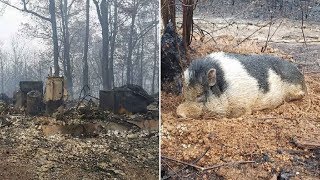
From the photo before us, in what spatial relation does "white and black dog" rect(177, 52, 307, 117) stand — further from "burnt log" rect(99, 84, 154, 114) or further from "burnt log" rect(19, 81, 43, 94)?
"burnt log" rect(19, 81, 43, 94)

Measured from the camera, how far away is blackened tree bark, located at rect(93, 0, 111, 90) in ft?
6.35

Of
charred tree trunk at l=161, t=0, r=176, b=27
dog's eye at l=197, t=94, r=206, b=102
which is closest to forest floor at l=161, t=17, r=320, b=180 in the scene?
dog's eye at l=197, t=94, r=206, b=102

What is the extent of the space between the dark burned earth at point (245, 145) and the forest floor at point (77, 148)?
34.0 inches

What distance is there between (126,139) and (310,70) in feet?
10.9

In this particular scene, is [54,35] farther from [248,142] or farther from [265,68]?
[265,68]

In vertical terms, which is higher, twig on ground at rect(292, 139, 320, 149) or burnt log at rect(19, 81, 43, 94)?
burnt log at rect(19, 81, 43, 94)

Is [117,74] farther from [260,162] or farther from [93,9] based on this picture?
[260,162]

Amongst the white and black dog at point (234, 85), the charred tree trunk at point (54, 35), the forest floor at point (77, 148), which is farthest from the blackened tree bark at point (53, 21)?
the white and black dog at point (234, 85)

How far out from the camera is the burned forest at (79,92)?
1.95m

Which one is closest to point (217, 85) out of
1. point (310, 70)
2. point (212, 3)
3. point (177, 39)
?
point (177, 39)

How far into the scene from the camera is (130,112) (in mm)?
1976

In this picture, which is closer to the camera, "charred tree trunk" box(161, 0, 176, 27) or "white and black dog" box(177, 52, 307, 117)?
"white and black dog" box(177, 52, 307, 117)

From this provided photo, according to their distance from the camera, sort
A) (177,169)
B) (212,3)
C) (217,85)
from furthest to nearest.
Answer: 1. (212,3)
2. (217,85)
3. (177,169)

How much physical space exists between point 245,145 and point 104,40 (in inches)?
59.0
